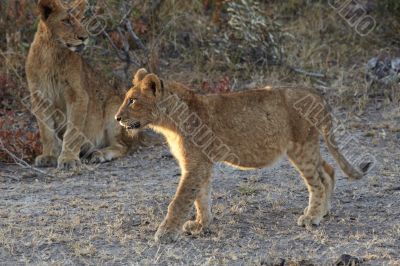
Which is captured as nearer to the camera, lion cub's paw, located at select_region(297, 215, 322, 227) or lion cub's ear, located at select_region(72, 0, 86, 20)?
lion cub's paw, located at select_region(297, 215, 322, 227)

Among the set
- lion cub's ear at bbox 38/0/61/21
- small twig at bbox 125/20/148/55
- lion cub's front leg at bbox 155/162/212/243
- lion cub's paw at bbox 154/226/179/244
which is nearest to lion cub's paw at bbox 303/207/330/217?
lion cub's front leg at bbox 155/162/212/243

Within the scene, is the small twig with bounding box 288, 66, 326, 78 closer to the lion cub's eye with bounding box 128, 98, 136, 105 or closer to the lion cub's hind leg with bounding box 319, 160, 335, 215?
the lion cub's hind leg with bounding box 319, 160, 335, 215

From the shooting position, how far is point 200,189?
639 cm

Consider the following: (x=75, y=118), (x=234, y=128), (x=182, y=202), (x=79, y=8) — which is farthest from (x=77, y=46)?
(x=182, y=202)

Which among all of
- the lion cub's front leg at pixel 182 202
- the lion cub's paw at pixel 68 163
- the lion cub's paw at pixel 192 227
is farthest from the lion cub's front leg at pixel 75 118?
the lion cub's front leg at pixel 182 202

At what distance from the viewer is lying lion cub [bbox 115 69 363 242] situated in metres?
6.43

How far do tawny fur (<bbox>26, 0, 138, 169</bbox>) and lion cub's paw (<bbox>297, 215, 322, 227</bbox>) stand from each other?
307 cm

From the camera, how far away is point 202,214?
660cm

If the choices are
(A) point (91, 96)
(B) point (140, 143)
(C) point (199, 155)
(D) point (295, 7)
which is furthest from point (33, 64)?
(D) point (295, 7)

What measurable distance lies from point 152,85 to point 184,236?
120cm

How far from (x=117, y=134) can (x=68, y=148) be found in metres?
0.76

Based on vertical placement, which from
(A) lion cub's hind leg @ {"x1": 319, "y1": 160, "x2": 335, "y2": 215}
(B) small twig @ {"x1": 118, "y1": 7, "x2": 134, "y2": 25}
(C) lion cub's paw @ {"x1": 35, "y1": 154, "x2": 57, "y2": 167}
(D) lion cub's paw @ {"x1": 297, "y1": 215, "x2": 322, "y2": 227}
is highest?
(B) small twig @ {"x1": 118, "y1": 7, "x2": 134, "y2": 25}

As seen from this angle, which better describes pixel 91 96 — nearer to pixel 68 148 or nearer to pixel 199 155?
pixel 68 148

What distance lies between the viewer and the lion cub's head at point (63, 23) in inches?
348
